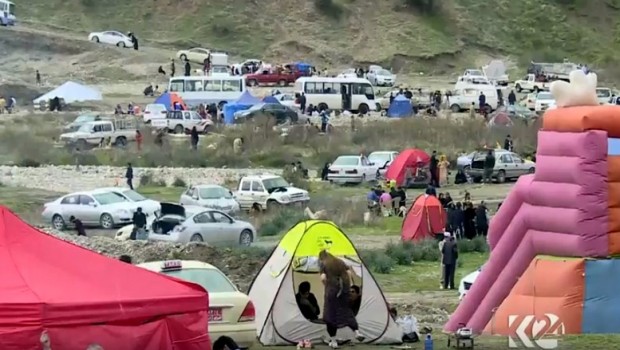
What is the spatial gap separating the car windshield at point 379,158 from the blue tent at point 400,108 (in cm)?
1397

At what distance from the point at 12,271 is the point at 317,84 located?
53.0m

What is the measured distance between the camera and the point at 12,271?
1288 cm

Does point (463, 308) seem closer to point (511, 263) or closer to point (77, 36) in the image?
point (511, 263)

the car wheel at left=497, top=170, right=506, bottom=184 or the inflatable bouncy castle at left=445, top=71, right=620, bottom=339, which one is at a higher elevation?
the inflatable bouncy castle at left=445, top=71, right=620, bottom=339

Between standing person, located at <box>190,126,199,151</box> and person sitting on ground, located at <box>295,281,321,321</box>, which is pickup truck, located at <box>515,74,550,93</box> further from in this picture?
person sitting on ground, located at <box>295,281,321,321</box>

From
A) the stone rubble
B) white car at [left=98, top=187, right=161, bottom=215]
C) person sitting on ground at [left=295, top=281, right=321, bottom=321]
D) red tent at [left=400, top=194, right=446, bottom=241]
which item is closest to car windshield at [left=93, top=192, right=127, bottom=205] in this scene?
white car at [left=98, top=187, right=161, bottom=215]

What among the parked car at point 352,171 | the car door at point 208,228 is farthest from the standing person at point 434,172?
the car door at point 208,228

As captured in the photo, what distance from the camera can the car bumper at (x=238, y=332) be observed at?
15249 mm

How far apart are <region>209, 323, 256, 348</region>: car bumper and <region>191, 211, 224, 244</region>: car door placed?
629 inches

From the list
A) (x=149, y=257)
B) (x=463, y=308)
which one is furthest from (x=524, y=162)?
(x=463, y=308)

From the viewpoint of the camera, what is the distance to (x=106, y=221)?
36000 mm

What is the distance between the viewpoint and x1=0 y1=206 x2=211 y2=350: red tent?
40.8ft

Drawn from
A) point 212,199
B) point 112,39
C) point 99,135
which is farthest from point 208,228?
point 112,39

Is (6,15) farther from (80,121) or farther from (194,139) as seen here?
(194,139)
